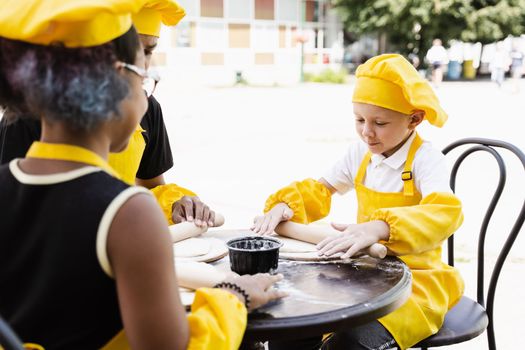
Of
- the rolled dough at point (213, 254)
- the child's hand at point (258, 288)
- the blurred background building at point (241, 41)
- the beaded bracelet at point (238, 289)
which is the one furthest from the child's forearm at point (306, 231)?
the blurred background building at point (241, 41)

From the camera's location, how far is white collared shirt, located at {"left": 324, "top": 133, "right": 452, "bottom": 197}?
7.02 feet

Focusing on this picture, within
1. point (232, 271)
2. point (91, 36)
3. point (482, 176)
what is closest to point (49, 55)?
point (91, 36)

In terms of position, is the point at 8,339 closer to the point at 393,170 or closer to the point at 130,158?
the point at 130,158

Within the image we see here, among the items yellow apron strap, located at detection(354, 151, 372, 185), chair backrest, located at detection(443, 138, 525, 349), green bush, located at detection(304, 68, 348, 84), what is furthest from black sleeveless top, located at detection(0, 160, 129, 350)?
green bush, located at detection(304, 68, 348, 84)

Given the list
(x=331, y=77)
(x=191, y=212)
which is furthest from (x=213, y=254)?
(x=331, y=77)

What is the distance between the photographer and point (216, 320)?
1.28 m

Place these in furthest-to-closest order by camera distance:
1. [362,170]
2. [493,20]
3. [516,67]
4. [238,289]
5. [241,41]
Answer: [493,20]
[241,41]
[516,67]
[362,170]
[238,289]

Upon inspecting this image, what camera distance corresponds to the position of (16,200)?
1.18 meters

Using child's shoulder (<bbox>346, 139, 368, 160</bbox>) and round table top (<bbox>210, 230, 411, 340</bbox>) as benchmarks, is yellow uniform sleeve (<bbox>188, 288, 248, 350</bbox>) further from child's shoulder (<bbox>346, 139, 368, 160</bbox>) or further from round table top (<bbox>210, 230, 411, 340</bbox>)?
child's shoulder (<bbox>346, 139, 368, 160</bbox>)

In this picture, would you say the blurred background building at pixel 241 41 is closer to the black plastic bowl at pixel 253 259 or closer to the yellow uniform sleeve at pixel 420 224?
the yellow uniform sleeve at pixel 420 224

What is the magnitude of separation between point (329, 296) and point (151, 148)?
1246 mm

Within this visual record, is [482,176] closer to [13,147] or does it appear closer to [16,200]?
[13,147]

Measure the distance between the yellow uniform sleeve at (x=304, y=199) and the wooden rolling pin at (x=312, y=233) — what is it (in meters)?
0.11

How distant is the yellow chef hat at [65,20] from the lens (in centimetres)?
110
